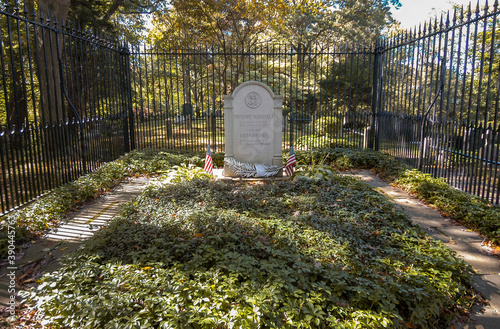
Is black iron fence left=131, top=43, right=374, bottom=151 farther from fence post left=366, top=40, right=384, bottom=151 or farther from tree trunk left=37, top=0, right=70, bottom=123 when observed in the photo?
tree trunk left=37, top=0, right=70, bottom=123

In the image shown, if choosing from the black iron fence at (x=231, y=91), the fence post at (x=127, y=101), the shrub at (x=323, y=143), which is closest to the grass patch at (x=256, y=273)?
the black iron fence at (x=231, y=91)

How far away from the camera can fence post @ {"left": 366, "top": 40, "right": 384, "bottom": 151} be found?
10984 millimetres

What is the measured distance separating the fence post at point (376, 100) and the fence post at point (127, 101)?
8210 millimetres

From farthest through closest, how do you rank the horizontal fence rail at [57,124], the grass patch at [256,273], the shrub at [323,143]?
the shrub at [323,143]
the horizontal fence rail at [57,124]
the grass patch at [256,273]

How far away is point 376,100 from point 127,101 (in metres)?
8.49

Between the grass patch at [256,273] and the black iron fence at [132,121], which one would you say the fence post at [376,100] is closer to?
the black iron fence at [132,121]

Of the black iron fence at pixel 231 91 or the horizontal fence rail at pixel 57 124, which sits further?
the black iron fence at pixel 231 91

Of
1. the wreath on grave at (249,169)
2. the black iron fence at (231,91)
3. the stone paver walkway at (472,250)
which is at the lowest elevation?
the stone paver walkway at (472,250)

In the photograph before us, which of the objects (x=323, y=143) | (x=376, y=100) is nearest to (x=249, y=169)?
(x=323, y=143)

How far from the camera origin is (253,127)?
27.3ft

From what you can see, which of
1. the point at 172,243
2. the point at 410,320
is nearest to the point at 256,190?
the point at 172,243

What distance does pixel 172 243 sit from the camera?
3867mm

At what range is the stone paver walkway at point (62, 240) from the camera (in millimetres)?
3781

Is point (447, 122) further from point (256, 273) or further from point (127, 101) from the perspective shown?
point (127, 101)
